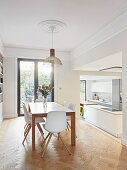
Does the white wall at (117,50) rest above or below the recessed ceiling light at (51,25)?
below

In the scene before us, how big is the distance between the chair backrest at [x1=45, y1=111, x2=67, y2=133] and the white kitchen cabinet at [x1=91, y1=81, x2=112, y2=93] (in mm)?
5244

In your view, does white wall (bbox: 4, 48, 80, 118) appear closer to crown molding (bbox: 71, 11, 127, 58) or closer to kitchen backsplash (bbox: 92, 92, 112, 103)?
crown molding (bbox: 71, 11, 127, 58)

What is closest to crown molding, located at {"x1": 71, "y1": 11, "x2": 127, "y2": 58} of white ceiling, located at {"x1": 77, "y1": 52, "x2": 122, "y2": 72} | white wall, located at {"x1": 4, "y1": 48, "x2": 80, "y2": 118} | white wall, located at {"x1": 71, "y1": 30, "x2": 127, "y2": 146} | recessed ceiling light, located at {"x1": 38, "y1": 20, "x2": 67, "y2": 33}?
white wall, located at {"x1": 71, "y1": 30, "x2": 127, "y2": 146}

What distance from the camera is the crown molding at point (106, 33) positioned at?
10.8 feet

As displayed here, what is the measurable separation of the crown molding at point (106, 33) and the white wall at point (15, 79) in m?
1.39

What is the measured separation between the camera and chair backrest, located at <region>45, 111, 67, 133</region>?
9.55 ft

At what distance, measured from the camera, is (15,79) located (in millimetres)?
6188

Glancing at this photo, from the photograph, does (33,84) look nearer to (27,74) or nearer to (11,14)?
(27,74)

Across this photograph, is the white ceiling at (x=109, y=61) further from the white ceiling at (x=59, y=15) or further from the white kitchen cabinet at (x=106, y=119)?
the white kitchen cabinet at (x=106, y=119)

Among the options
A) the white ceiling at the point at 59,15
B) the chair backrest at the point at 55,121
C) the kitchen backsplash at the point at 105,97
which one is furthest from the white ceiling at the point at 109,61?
the kitchen backsplash at the point at 105,97

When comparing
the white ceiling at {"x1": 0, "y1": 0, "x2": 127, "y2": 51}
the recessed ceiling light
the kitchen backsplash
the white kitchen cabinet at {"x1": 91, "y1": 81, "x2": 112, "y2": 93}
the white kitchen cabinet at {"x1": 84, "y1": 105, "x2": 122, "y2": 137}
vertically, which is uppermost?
the white ceiling at {"x1": 0, "y1": 0, "x2": 127, "y2": 51}

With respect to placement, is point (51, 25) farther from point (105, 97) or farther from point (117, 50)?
point (105, 97)

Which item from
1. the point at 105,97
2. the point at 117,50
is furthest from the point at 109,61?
the point at 105,97

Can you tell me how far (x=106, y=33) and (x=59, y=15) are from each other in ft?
4.42
